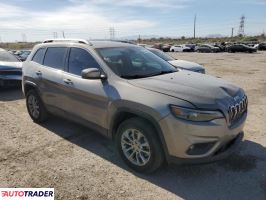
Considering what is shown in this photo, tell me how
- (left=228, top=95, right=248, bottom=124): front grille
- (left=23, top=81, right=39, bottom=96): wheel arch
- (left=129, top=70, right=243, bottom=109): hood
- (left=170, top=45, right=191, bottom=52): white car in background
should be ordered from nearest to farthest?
1. (left=129, top=70, right=243, bottom=109): hood
2. (left=228, top=95, right=248, bottom=124): front grille
3. (left=23, top=81, right=39, bottom=96): wheel arch
4. (left=170, top=45, right=191, bottom=52): white car in background

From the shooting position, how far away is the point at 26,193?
3.58 metres

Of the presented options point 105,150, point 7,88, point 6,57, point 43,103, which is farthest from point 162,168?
point 6,57

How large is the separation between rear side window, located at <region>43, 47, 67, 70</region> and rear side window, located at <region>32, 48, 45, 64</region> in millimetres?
193

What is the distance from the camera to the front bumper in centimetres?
333

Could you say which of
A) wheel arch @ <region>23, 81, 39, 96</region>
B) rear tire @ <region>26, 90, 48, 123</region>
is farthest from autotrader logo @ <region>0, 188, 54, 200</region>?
wheel arch @ <region>23, 81, 39, 96</region>

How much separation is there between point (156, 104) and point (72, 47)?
2.19m

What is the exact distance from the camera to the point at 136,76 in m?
4.18

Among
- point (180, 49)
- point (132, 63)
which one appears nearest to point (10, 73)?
point (132, 63)

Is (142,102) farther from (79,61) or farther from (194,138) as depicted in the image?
(79,61)

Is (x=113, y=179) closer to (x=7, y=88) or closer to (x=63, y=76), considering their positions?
(x=63, y=76)

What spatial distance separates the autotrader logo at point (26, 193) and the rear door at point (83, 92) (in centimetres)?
125

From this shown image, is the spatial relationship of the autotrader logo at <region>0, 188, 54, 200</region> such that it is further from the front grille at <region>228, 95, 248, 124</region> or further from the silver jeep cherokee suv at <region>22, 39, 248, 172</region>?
the front grille at <region>228, 95, 248, 124</region>

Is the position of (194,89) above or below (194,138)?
above

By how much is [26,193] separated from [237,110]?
9.75 feet
